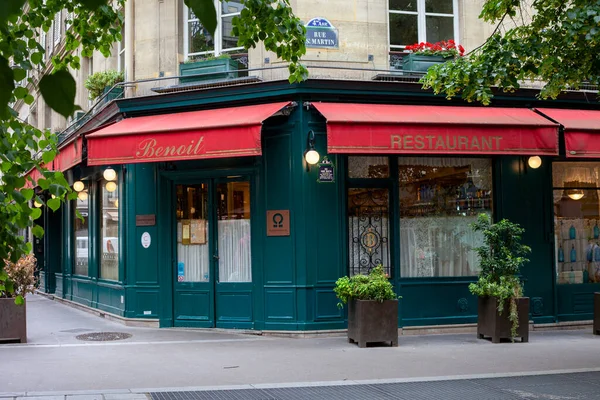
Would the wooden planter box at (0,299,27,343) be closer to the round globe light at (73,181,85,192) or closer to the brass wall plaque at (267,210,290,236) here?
the brass wall plaque at (267,210,290,236)

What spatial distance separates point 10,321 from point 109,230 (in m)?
4.32

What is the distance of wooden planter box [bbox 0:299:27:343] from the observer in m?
11.2

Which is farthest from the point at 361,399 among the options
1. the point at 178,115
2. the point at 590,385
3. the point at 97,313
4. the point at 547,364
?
the point at 97,313

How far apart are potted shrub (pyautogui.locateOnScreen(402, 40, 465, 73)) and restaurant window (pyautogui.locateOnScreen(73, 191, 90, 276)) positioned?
8.47 meters

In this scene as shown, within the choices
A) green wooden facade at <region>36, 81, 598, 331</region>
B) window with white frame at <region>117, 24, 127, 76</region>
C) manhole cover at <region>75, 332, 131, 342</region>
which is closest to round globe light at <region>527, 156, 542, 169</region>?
green wooden facade at <region>36, 81, 598, 331</region>

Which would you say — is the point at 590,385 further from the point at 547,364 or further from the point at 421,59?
the point at 421,59

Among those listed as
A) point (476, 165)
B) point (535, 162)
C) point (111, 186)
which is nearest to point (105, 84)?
point (111, 186)

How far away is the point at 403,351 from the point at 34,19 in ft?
23.1

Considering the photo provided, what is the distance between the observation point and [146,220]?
13.4 meters

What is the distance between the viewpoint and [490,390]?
779cm

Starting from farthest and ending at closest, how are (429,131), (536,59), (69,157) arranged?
1. (69,157)
2. (429,131)
3. (536,59)

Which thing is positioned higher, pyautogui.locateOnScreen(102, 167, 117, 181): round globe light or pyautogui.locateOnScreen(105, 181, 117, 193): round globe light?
pyautogui.locateOnScreen(102, 167, 117, 181): round globe light

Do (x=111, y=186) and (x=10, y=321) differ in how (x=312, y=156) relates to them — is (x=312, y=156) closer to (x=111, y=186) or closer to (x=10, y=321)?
(x=111, y=186)

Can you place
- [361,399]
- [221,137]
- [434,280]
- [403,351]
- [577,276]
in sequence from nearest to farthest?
[361,399]
[403,351]
[221,137]
[434,280]
[577,276]
